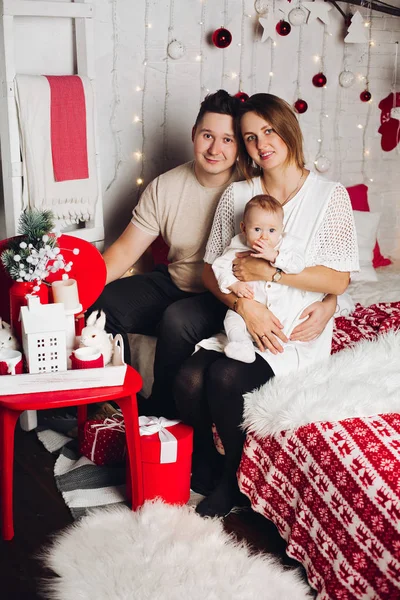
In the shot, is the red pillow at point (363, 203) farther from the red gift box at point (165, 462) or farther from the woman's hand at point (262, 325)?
the red gift box at point (165, 462)

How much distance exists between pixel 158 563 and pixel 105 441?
541 mm

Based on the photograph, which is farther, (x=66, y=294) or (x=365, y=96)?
(x=365, y=96)

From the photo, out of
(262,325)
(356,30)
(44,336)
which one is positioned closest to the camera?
(44,336)

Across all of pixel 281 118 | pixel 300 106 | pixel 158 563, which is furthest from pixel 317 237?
pixel 300 106

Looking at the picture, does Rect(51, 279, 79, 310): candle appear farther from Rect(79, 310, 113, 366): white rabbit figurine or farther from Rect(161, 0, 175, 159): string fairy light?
Rect(161, 0, 175, 159): string fairy light

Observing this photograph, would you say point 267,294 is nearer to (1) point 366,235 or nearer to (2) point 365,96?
(1) point 366,235

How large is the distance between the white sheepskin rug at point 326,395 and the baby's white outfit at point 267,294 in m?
0.14

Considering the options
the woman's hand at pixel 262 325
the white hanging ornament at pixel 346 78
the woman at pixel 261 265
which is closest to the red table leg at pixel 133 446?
the woman at pixel 261 265

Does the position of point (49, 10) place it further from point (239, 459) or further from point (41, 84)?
point (239, 459)

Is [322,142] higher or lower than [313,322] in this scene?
higher

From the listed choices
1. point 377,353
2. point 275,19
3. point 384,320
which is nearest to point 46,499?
point 377,353

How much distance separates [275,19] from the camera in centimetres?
305

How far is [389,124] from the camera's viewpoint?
3439 mm

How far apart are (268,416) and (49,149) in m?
1.20
